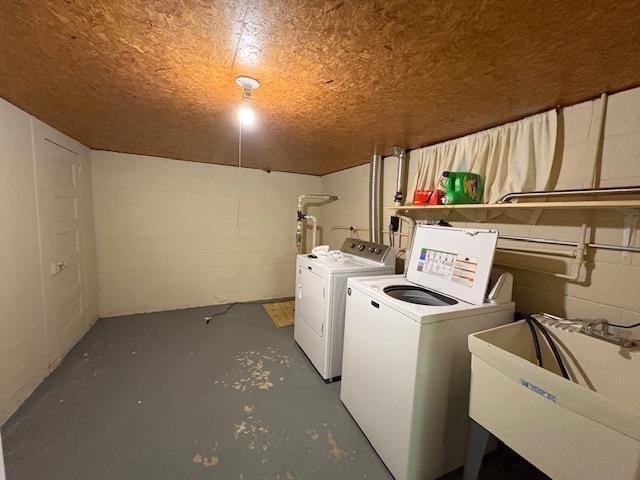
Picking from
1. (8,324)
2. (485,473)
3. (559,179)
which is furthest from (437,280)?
(8,324)

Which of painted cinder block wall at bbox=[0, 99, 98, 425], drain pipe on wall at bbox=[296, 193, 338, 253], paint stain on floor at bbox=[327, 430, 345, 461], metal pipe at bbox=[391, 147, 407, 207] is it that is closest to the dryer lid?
metal pipe at bbox=[391, 147, 407, 207]

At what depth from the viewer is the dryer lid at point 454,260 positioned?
1414 millimetres

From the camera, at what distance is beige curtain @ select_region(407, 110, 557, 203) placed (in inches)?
59.3

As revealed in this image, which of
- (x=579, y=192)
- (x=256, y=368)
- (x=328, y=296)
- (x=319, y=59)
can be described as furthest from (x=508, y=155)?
(x=256, y=368)

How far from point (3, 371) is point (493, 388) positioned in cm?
277

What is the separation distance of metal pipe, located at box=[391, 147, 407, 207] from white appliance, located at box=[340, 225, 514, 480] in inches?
33.4

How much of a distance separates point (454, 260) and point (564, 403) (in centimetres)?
87

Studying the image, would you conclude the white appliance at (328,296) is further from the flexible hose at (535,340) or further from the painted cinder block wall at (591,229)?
the flexible hose at (535,340)

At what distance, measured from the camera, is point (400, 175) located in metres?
2.50

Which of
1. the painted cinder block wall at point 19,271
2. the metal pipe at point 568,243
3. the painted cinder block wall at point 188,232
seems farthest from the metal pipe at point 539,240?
the painted cinder block wall at point 19,271

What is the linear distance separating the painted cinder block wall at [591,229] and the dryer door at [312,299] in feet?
4.45

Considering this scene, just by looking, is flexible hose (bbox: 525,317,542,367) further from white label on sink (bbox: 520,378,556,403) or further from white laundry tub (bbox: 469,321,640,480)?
white label on sink (bbox: 520,378,556,403)

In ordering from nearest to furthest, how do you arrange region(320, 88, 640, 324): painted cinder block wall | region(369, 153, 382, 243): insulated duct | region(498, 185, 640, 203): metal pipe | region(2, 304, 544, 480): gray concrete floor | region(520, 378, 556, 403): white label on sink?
region(520, 378, 556, 403): white label on sink → region(498, 185, 640, 203): metal pipe → region(320, 88, 640, 324): painted cinder block wall → region(2, 304, 544, 480): gray concrete floor → region(369, 153, 382, 243): insulated duct

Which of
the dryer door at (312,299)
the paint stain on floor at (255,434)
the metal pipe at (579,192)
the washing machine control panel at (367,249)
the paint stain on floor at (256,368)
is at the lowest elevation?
the paint stain on floor at (255,434)
